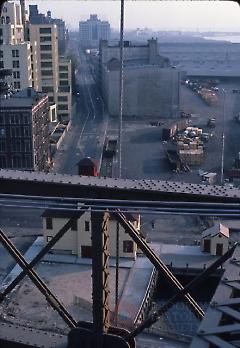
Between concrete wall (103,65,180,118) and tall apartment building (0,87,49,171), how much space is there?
5.64 metres

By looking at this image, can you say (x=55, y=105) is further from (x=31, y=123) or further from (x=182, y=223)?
(x=182, y=223)

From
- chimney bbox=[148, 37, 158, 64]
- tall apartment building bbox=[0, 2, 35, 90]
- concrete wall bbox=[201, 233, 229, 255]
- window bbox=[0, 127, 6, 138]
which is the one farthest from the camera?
chimney bbox=[148, 37, 158, 64]

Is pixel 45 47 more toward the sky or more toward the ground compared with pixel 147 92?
more toward the sky

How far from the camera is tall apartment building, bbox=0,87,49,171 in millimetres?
7547

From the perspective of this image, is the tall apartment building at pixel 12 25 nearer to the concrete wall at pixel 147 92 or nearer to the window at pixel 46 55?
the window at pixel 46 55

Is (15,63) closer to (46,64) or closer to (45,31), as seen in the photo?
(46,64)

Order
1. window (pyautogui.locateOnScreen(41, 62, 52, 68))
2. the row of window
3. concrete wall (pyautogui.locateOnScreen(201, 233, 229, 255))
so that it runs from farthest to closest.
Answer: window (pyautogui.locateOnScreen(41, 62, 52, 68))
the row of window
concrete wall (pyautogui.locateOnScreen(201, 233, 229, 255))

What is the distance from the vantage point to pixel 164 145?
10.9 metres

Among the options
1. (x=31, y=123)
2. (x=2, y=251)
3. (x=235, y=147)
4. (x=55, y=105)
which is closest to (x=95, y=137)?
(x=55, y=105)

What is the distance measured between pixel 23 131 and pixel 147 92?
22.0 feet

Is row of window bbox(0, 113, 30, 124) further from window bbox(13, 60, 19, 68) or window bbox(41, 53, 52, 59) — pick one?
window bbox(41, 53, 52, 59)

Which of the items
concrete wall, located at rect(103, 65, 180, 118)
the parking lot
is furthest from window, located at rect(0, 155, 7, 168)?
concrete wall, located at rect(103, 65, 180, 118)

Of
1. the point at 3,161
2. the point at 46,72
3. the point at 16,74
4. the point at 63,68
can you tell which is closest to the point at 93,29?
the point at 63,68

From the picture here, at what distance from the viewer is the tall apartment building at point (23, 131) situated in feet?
24.8
